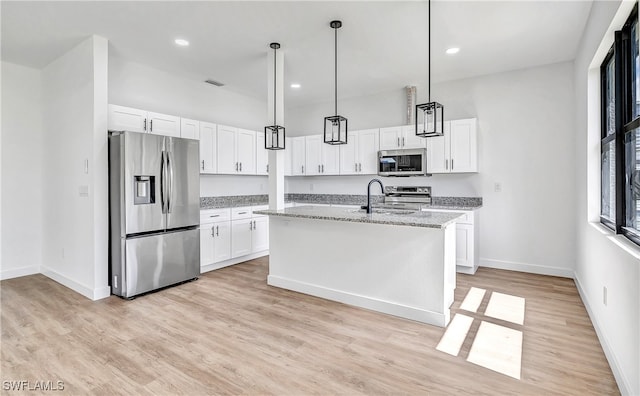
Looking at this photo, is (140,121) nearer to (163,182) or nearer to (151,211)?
(163,182)

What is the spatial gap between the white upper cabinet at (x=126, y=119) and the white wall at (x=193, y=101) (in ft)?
1.27

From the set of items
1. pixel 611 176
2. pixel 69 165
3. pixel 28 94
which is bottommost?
pixel 611 176

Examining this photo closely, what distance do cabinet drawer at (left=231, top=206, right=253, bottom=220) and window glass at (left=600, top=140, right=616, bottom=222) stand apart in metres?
4.23

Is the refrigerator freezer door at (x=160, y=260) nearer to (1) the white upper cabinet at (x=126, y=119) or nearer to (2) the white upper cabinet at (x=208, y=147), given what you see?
(2) the white upper cabinet at (x=208, y=147)

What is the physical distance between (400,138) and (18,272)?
561 centimetres

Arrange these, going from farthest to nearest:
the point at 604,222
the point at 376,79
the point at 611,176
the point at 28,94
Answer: the point at 376,79 → the point at 28,94 → the point at 604,222 → the point at 611,176

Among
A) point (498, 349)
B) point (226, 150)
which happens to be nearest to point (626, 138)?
point (498, 349)

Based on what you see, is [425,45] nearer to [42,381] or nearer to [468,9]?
[468,9]

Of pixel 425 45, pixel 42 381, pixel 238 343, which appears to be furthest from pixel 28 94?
pixel 425 45

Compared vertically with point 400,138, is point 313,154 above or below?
below

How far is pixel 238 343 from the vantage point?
2.50 metres

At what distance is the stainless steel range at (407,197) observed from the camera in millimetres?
5199

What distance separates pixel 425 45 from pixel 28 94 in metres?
5.10

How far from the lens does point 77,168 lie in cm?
375
